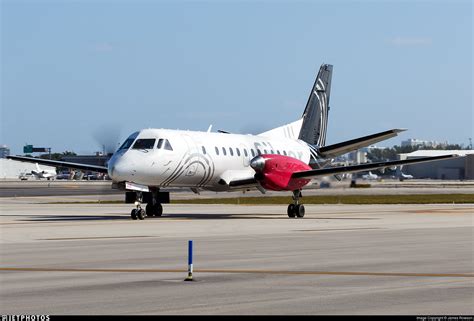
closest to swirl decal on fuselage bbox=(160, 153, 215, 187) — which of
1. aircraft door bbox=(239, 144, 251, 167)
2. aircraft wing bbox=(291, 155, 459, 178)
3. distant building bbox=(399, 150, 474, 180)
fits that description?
aircraft door bbox=(239, 144, 251, 167)

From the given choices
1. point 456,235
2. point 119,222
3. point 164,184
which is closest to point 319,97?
point 164,184

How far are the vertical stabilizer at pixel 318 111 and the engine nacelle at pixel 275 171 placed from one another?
24.8ft

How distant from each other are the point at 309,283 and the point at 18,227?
58.6 ft

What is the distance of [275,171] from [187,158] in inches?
152

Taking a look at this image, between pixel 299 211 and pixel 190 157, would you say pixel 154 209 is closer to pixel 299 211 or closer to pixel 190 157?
pixel 190 157

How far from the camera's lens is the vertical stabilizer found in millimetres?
46750

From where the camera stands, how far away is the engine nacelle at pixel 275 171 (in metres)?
38.1

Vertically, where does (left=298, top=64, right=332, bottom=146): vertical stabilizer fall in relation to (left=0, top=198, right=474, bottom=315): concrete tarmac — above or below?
above

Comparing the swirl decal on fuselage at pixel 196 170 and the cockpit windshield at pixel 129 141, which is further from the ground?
the cockpit windshield at pixel 129 141

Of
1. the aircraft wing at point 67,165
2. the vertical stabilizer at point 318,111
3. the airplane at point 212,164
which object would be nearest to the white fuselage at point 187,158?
the airplane at point 212,164

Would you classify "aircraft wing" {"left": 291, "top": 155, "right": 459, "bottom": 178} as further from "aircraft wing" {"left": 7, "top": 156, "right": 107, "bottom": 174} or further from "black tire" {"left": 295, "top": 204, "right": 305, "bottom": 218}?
"aircraft wing" {"left": 7, "top": 156, "right": 107, "bottom": 174}

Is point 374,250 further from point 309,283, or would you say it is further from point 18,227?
point 18,227

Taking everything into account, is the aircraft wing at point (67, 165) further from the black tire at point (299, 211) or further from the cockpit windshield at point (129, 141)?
the black tire at point (299, 211)

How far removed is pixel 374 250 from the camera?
2214cm
